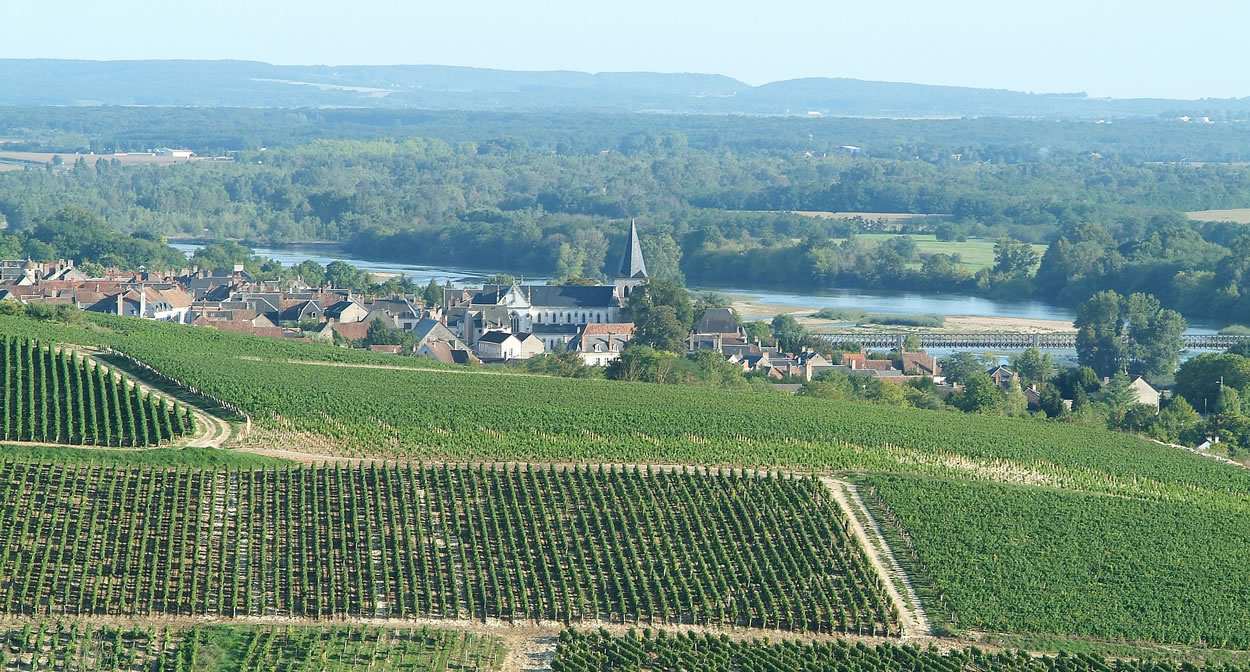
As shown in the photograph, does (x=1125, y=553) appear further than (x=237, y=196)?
No

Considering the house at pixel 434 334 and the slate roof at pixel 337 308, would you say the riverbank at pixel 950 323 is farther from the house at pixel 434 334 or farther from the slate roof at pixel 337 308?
the slate roof at pixel 337 308

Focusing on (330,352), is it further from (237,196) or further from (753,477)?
(237,196)

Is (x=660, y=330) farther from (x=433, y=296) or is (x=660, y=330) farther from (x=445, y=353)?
(x=433, y=296)

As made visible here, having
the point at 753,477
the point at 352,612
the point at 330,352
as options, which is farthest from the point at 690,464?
the point at 330,352

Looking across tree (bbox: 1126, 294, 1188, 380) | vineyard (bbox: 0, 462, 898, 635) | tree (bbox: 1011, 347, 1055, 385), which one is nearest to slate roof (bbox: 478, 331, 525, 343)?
tree (bbox: 1011, 347, 1055, 385)

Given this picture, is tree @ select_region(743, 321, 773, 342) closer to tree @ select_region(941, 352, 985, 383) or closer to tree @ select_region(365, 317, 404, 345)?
tree @ select_region(941, 352, 985, 383)

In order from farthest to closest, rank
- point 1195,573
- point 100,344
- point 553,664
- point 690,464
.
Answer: point 100,344 < point 690,464 < point 1195,573 < point 553,664
